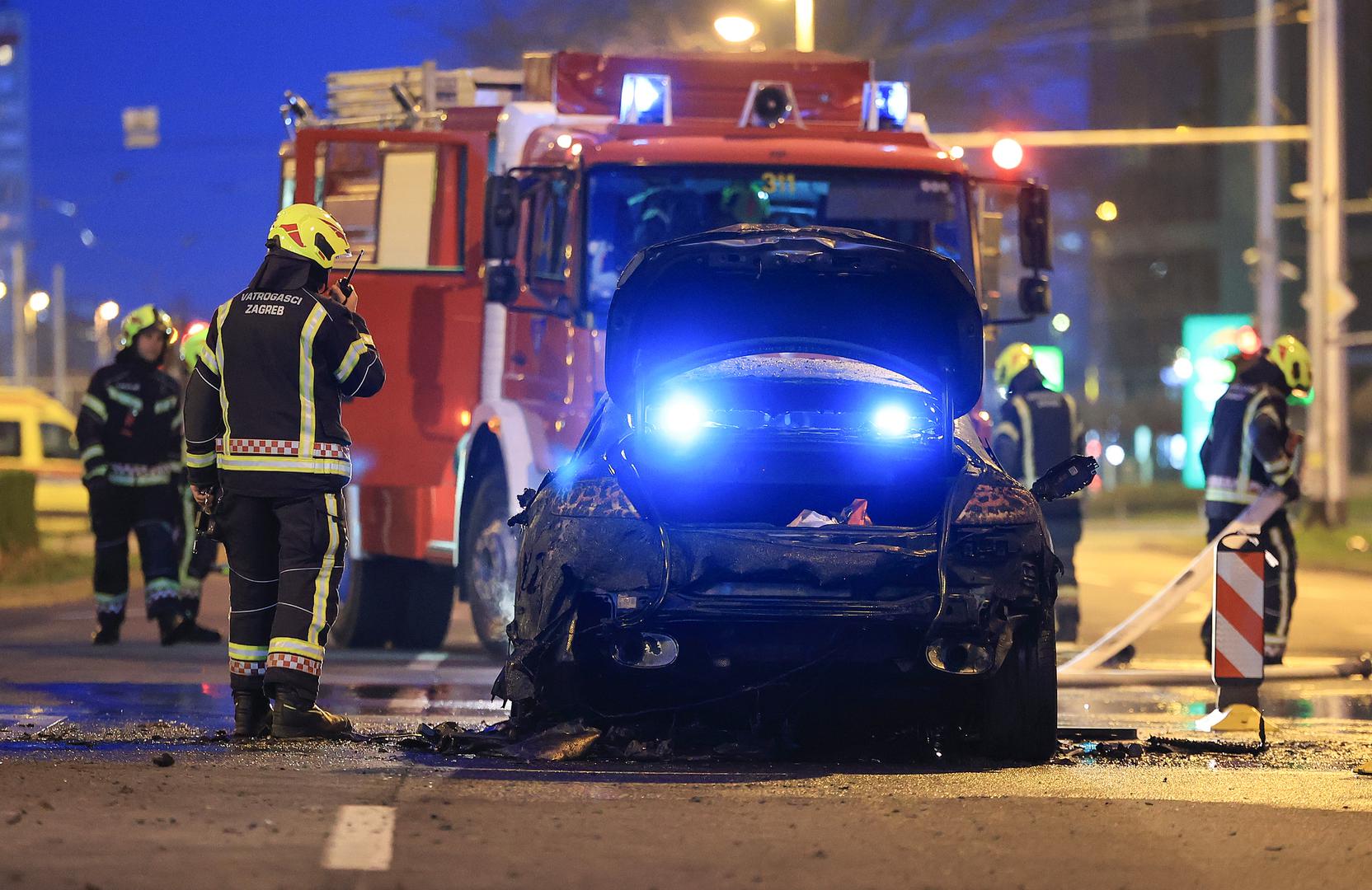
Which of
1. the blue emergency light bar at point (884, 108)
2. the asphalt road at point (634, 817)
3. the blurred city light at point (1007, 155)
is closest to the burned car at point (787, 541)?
the asphalt road at point (634, 817)

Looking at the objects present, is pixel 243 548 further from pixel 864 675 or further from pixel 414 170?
pixel 414 170

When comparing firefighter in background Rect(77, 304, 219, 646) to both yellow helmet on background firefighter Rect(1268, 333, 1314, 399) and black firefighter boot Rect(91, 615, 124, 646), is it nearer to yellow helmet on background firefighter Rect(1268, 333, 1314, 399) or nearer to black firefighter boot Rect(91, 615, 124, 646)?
black firefighter boot Rect(91, 615, 124, 646)

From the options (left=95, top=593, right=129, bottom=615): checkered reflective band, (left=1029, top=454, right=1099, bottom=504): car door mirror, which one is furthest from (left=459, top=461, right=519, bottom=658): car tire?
(left=1029, top=454, right=1099, bottom=504): car door mirror

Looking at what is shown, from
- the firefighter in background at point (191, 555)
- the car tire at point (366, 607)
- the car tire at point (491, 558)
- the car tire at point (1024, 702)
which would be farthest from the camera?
the firefighter in background at point (191, 555)

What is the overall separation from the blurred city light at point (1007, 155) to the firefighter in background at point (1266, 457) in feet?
6.27

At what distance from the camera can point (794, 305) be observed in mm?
8633

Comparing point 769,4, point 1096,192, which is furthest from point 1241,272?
point 769,4

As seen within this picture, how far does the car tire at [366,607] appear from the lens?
14.1 m

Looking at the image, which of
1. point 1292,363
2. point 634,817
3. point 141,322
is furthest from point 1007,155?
point 634,817

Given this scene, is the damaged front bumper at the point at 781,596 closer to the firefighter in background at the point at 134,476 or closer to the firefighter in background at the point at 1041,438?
the firefighter in background at the point at 1041,438

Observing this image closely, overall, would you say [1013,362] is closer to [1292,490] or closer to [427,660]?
[1292,490]

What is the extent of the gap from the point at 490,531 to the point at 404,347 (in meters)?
1.16

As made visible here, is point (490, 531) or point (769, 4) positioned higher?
point (769, 4)

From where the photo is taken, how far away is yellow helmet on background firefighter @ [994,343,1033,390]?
14.7 meters
